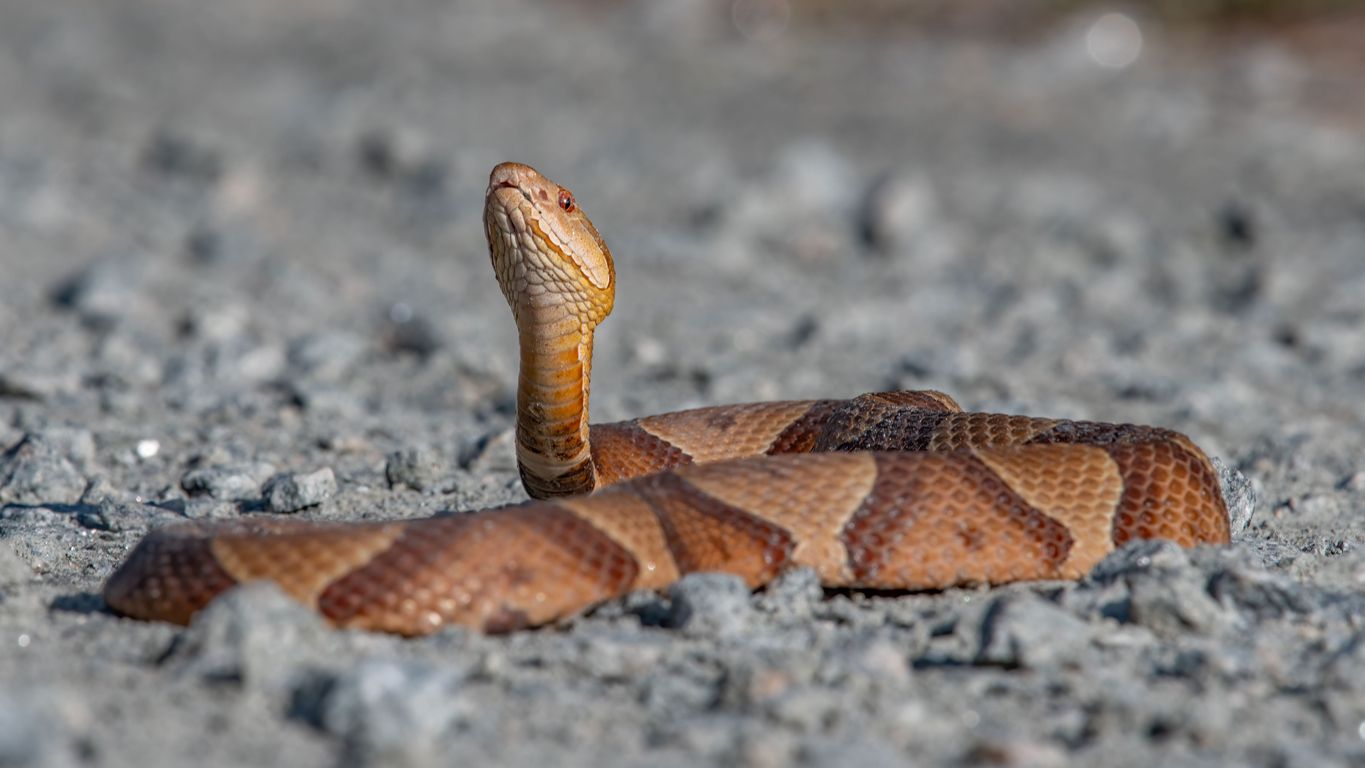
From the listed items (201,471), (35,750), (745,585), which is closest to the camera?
(35,750)

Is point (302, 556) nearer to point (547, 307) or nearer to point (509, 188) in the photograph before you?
point (547, 307)

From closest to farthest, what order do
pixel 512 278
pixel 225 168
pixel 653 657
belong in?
pixel 653 657 → pixel 512 278 → pixel 225 168

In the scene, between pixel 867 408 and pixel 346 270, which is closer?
pixel 867 408

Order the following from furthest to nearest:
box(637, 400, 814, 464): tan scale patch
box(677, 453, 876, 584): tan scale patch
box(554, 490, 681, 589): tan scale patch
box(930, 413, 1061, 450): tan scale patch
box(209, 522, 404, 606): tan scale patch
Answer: box(637, 400, 814, 464): tan scale patch
box(930, 413, 1061, 450): tan scale patch
box(677, 453, 876, 584): tan scale patch
box(554, 490, 681, 589): tan scale patch
box(209, 522, 404, 606): tan scale patch

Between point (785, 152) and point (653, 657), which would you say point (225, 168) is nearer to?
point (785, 152)

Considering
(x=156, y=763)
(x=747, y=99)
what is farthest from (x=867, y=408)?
(x=747, y=99)

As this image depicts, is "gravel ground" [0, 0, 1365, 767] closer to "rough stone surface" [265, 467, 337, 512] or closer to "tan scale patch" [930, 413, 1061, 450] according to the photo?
"rough stone surface" [265, 467, 337, 512]

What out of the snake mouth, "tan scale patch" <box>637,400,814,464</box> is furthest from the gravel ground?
the snake mouth

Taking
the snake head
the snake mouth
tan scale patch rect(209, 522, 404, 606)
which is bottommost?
tan scale patch rect(209, 522, 404, 606)

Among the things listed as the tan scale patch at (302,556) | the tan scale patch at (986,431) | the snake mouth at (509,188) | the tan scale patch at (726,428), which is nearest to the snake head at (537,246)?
the snake mouth at (509,188)
